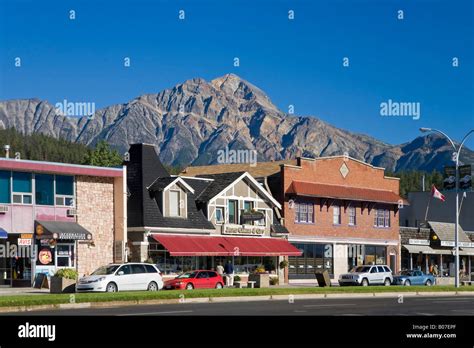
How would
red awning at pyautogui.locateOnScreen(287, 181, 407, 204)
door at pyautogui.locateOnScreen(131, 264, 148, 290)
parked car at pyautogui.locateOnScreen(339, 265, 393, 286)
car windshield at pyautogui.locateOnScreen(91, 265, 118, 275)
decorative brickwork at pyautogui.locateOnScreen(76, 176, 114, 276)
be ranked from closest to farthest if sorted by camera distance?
car windshield at pyautogui.locateOnScreen(91, 265, 118, 275), door at pyautogui.locateOnScreen(131, 264, 148, 290), decorative brickwork at pyautogui.locateOnScreen(76, 176, 114, 276), parked car at pyautogui.locateOnScreen(339, 265, 393, 286), red awning at pyautogui.locateOnScreen(287, 181, 407, 204)

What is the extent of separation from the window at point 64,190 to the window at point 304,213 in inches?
798

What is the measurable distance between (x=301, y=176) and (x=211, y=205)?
1044 cm

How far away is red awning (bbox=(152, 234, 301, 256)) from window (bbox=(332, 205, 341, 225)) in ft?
22.2

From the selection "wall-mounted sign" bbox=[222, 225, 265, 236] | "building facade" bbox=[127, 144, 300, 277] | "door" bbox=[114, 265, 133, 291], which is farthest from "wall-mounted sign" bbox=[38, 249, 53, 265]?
"wall-mounted sign" bbox=[222, 225, 265, 236]

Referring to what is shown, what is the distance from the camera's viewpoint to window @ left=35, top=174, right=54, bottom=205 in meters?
51.5

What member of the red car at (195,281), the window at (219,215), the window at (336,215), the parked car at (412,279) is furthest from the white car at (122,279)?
the window at (336,215)

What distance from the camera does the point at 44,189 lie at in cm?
5184

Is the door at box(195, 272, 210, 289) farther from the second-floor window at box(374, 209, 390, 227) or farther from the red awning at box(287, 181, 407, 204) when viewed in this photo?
the second-floor window at box(374, 209, 390, 227)

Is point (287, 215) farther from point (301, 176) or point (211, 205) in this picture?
point (211, 205)

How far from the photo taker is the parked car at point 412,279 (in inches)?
2397

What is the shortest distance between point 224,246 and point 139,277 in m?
15.9

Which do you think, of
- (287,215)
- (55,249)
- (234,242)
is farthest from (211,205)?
(55,249)

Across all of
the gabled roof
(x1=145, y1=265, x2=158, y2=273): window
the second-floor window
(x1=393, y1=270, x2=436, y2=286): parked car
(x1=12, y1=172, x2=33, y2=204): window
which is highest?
the gabled roof
